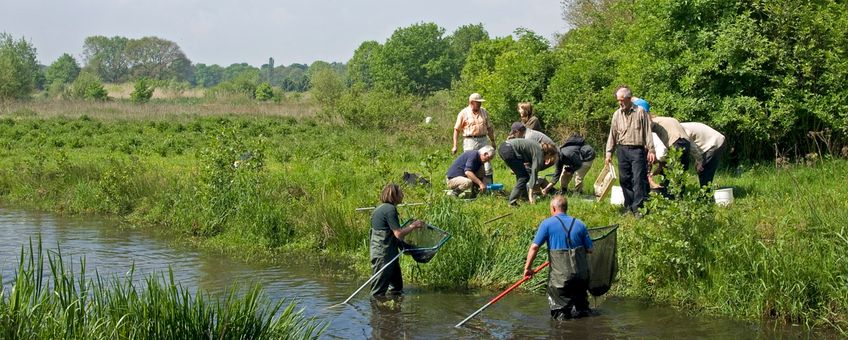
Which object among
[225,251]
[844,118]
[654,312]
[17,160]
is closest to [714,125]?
[844,118]

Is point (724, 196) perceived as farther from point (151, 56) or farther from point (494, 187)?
point (151, 56)

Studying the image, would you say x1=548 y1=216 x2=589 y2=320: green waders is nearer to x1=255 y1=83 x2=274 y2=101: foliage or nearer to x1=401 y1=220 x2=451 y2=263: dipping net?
x1=401 y1=220 x2=451 y2=263: dipping net

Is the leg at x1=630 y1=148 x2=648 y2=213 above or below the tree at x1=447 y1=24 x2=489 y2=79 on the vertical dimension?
below

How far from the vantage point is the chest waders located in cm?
956

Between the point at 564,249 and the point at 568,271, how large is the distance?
24cm

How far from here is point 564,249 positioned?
9555 mm

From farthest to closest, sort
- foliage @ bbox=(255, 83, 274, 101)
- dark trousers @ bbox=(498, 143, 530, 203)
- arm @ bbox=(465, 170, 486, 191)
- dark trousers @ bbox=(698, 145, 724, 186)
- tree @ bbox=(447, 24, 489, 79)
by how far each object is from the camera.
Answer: tree @ bbox=(447, 24, 489, 79)
foliage @ bbox=(255, 83, 274, 101)
arm @ bbox=(465, 170, 486, 191)
dark trousers @ bbox=(498, 143, 530, 203)
dark trousers @ bbox=(698, 145, 724, 186)

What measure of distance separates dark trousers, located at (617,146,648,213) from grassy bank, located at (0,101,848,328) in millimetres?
383

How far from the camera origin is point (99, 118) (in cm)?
3538

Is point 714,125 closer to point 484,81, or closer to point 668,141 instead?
point 668,141

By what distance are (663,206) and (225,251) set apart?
7186mm

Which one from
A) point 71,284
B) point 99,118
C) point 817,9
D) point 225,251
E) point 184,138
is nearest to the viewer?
point 71,284

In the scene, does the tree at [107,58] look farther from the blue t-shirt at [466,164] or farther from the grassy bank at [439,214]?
the blue t-shirt at [466,164]

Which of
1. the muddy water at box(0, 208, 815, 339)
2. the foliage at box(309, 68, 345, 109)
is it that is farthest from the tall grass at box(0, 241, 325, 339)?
the foliage at box(309, 68, 345, 109)
